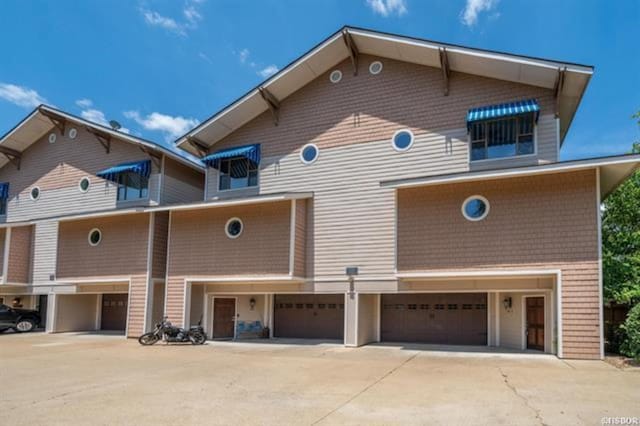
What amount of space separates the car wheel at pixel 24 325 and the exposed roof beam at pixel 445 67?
19.6m

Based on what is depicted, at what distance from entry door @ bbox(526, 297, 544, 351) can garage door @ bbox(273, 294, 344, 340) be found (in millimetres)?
6207

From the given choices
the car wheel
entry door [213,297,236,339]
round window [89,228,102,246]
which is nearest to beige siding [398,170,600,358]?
entry door [213,297,236,339]

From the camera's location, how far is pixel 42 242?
20.9 metres

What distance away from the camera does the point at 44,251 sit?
20.7 meters

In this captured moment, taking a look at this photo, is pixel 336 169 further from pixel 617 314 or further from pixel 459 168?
pixel 617 314

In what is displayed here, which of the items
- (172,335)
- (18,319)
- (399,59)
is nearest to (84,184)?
(18,319)

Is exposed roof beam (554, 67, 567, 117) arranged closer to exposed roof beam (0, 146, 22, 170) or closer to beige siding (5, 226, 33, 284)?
beige siding (5, 226, 33, 284)

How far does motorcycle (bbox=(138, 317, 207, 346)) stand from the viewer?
15758mm

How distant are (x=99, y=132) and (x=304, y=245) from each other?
10.9 meters

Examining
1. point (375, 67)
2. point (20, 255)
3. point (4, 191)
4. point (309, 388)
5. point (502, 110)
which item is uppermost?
point (375, 67)

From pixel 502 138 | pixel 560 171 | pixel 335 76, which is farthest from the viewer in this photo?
pixel 335 76

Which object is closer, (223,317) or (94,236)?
(223,317)

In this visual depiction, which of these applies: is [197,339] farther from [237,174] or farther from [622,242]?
[622,242]

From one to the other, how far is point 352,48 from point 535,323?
1037cm
